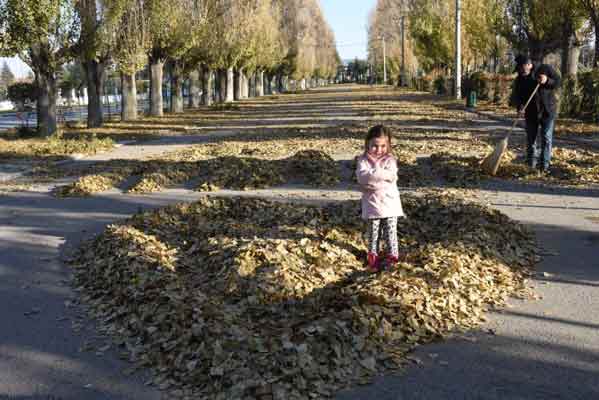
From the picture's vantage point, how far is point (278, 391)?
Answer: 3520mm

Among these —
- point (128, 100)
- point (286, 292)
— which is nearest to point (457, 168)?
point (286, 292)

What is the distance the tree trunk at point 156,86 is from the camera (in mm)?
30828

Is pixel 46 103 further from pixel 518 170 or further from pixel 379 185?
pixel 379 185

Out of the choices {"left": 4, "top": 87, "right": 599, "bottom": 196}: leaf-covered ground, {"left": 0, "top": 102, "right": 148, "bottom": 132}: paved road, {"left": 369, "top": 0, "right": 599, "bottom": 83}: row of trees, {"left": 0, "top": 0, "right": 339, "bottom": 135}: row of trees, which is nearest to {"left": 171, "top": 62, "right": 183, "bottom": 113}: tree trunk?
{"left": 0, "top": 0, "right": 339, "bottom": 135}: row of trees

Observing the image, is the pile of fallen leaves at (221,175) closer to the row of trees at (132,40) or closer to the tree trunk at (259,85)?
the row of trees at (132,40)

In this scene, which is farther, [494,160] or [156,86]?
[156,86]

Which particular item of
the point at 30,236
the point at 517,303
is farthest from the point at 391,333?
the point at 30,236

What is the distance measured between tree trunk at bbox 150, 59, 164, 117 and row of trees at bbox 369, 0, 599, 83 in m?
17.8

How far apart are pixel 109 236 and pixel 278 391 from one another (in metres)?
3.97

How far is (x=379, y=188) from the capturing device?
18.6 ft

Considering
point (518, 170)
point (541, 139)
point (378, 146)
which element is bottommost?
point (518, 170)

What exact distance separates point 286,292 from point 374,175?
139 centimetres

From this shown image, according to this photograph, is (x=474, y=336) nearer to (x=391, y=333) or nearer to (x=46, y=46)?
(x=391, y=333)

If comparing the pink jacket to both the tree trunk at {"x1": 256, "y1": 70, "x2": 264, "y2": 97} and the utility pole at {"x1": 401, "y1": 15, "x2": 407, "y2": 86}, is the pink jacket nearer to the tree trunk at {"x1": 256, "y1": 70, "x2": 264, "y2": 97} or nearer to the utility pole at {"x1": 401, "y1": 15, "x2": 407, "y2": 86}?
the utility pole at {"x1": 401, "y1": 15, "x2": 407, "y2": 86}
